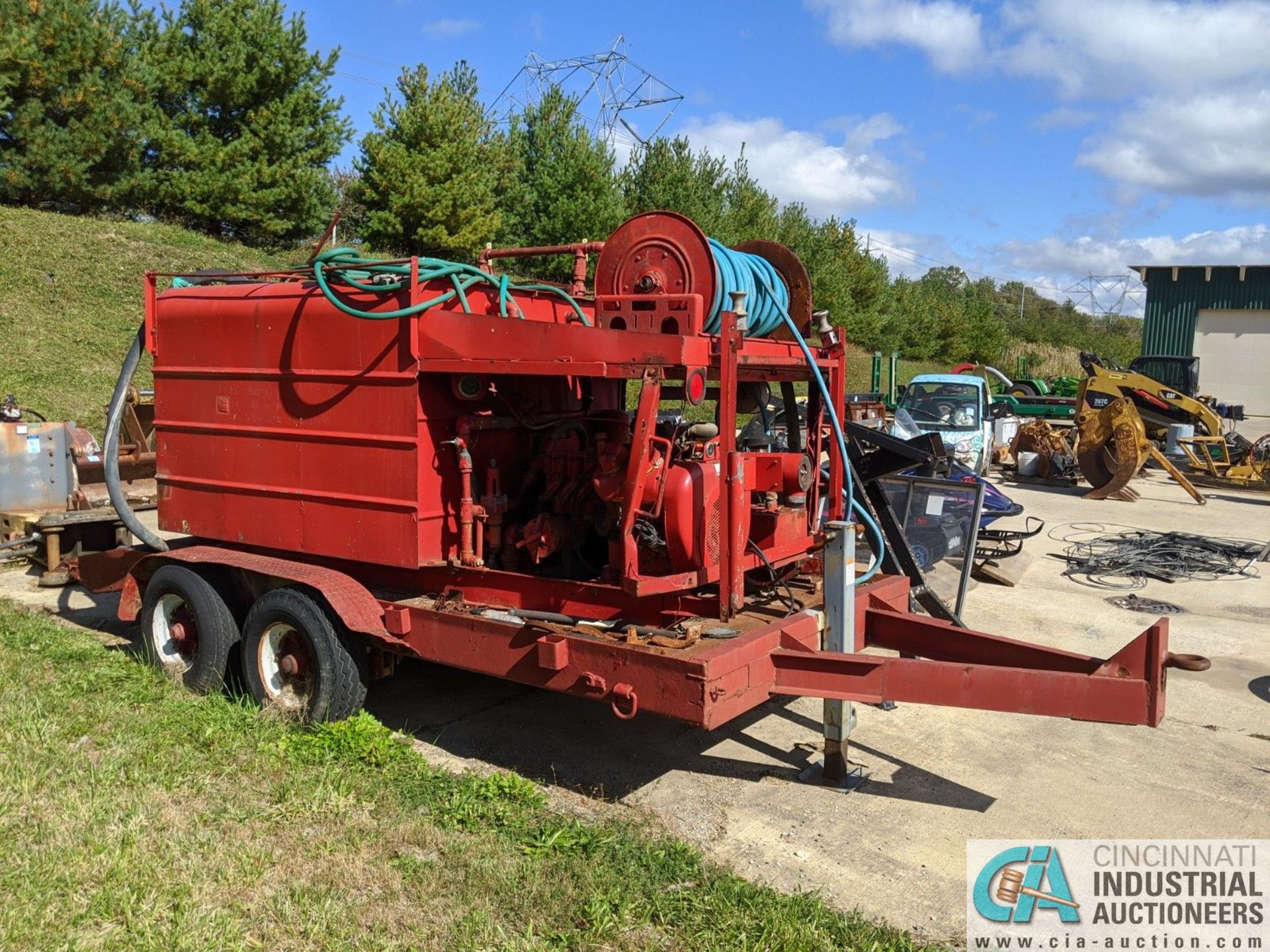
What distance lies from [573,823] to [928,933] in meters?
1.55

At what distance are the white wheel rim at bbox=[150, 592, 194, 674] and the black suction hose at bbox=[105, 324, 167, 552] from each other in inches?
14.0

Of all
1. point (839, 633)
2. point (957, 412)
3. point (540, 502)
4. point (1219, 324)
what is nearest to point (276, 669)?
point (540, 502)

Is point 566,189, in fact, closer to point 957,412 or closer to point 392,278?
point 957,412

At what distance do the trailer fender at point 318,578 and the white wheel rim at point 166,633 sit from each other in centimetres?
26

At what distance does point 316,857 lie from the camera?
13.5 feet

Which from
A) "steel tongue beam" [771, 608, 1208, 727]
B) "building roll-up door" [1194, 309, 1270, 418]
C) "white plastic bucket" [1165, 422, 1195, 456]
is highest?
"building roll-up door" [1194, 309, 1270, 418]

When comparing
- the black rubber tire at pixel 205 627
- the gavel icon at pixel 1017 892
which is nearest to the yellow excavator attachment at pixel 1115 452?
the gavel icon at pixel 1017 892

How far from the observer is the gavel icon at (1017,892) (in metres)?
4.13

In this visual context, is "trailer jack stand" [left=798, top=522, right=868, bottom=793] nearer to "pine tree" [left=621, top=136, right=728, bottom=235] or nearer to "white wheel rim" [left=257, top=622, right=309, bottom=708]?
"white wheel rim" [left=257, top=622, right=309, bottom=708]

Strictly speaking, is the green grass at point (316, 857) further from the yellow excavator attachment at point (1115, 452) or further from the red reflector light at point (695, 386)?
the yellow excavator attachment at point (1115, 452)

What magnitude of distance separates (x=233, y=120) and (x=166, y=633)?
22.9m

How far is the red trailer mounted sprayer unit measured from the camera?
15.3ft

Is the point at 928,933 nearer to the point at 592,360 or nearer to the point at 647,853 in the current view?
the point at 647,853

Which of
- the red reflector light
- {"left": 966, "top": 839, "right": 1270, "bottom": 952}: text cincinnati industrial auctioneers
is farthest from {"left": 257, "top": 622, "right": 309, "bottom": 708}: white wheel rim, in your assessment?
{"left": 966, "top": 839, "right": 1270, "bottom": 952}: text cincinnati industrial auctioneers
